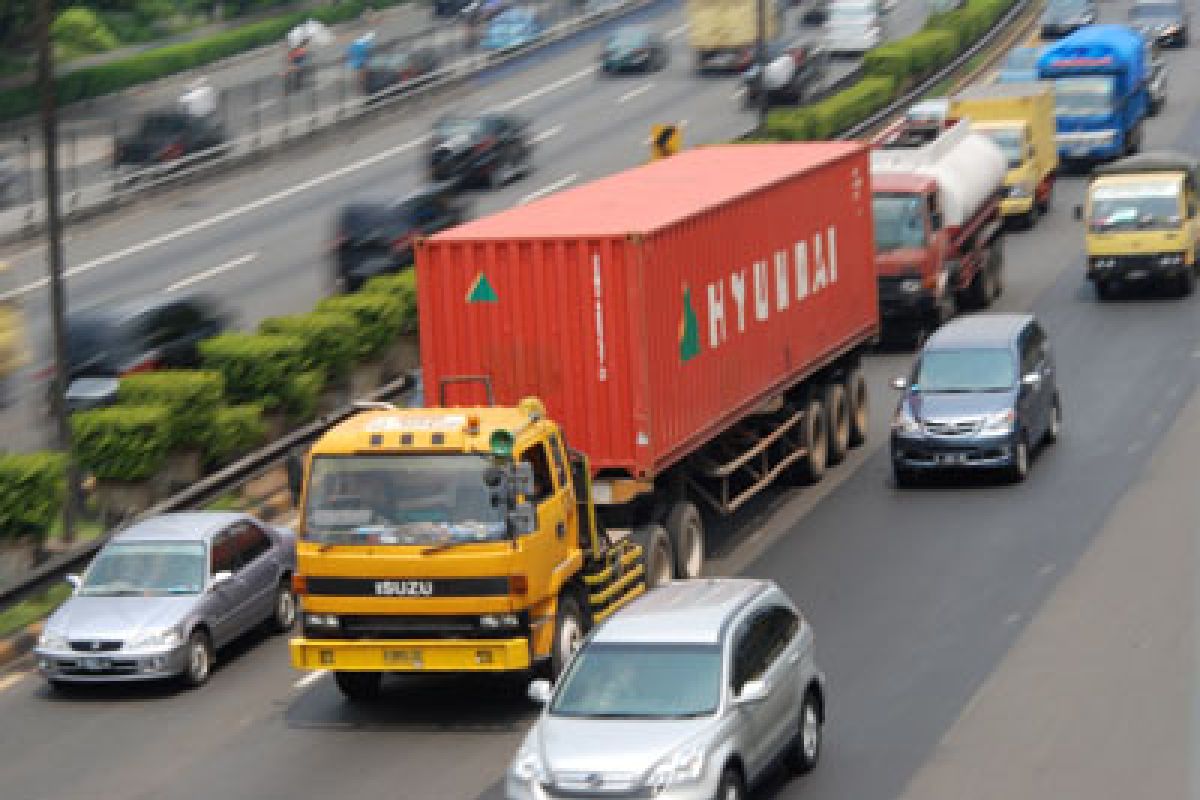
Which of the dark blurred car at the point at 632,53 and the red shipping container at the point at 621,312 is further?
the dark blurred car at the point at 632,53

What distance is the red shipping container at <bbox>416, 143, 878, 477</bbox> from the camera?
2364 centimetres

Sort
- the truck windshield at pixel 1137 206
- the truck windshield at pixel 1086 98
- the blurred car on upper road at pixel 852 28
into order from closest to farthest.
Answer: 1. the truck windshield at pixel 1137 206
2. the truck windshield at pixel 1086 98
3. the blurred car on upper road at pixel 852 28

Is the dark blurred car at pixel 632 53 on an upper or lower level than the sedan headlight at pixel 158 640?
lower

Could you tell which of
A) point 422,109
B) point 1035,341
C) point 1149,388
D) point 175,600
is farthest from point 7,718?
point 422,109

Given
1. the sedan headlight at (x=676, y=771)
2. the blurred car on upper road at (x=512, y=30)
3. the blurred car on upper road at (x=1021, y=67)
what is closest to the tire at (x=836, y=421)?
the sedan headlight at (x=676, y=771)

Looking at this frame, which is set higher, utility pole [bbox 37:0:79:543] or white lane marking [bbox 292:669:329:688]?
utility pole [bbox 37:0:79:543]

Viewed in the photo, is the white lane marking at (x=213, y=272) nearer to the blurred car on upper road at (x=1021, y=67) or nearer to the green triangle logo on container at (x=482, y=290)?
the blurred car on upper road at (x=1021, y=67)

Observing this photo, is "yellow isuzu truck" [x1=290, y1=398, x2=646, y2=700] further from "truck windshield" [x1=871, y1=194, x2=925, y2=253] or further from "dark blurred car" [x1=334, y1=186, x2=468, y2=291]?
"dark blurred car" [x1=334, y1=186, x2=468, y2=291]

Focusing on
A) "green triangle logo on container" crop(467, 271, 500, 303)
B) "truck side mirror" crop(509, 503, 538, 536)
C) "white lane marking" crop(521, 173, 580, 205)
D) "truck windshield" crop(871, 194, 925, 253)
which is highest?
"green triangle logo on container" crop(467, 271, 500, 303)

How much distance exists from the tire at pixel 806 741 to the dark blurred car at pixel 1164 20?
195 feet

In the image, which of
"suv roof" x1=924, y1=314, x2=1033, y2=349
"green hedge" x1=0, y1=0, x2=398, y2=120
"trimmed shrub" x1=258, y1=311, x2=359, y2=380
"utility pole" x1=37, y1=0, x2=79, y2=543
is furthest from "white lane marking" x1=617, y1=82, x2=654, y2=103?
"utility pole" x1=37, y1=0, x2=79, y2=543

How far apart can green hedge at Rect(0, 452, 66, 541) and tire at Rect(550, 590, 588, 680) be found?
25.1 ft

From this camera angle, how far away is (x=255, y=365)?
105 feet

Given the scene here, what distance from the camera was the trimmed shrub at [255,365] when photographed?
31828 mm
